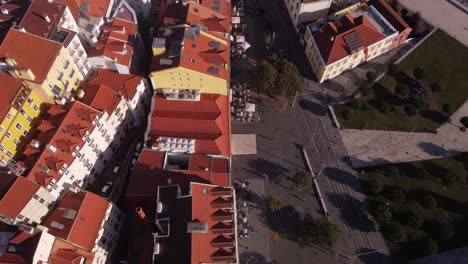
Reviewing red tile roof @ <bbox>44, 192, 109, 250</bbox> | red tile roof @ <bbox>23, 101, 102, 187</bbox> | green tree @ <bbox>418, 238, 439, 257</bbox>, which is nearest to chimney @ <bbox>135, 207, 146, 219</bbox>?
red tile roof @ <bbox>44, 192, 109, 250</bbox>

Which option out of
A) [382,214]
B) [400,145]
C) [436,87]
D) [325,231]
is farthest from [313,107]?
[325,231]

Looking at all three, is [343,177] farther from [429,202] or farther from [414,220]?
[429,202]

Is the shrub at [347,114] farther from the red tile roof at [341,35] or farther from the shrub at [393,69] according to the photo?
the shrub at [393,69]

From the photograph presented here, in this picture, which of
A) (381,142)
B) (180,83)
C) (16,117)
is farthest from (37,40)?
(381,142)

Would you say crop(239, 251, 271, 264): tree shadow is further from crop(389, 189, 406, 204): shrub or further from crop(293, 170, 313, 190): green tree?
crop(389, 189, 406, 204): shrub

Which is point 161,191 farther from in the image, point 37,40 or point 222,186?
point 37,40

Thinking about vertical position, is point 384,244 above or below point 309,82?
below

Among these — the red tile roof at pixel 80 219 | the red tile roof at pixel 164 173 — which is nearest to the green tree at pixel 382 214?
the red tile roof at pixel 164 173
